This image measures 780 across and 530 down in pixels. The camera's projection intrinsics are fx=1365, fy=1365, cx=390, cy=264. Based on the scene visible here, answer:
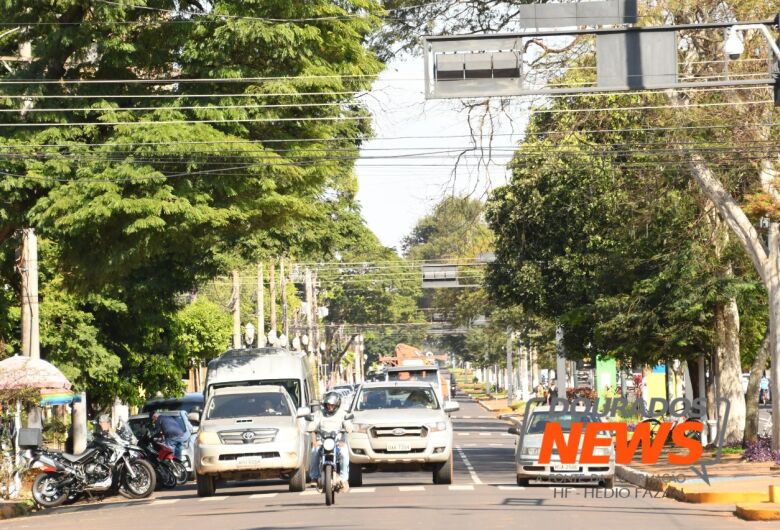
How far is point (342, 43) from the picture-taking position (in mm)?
25719

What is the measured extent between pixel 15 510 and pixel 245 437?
4.31m

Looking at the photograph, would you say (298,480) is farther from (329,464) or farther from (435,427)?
(329,464)

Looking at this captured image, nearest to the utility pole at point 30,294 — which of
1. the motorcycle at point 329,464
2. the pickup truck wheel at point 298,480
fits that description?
the pickup truck wheel at point 298,480

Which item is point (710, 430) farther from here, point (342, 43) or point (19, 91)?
point (19, 91)

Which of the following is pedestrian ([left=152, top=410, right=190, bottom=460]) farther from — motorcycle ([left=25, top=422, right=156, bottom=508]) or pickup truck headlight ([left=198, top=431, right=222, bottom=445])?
pickup truck headlight ([left=198, top=431, right=222, bottom=445])

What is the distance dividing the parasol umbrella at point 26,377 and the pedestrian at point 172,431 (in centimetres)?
494

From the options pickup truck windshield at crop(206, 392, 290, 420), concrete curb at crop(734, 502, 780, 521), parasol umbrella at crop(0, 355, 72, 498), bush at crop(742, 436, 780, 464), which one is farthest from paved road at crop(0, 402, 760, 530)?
bush at crop(742, 436, 780, 464)

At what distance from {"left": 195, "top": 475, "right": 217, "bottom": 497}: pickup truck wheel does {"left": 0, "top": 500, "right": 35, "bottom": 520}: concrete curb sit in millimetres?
3101

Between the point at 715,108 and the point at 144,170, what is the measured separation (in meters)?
12.3

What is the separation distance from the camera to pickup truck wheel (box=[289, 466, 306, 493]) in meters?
25.0

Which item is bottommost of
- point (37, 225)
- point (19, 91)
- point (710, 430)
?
point (710, 430)

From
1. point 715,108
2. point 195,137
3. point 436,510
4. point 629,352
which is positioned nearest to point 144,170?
point 195,137

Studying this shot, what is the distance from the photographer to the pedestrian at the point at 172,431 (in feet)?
105

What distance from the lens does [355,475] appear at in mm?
25766
